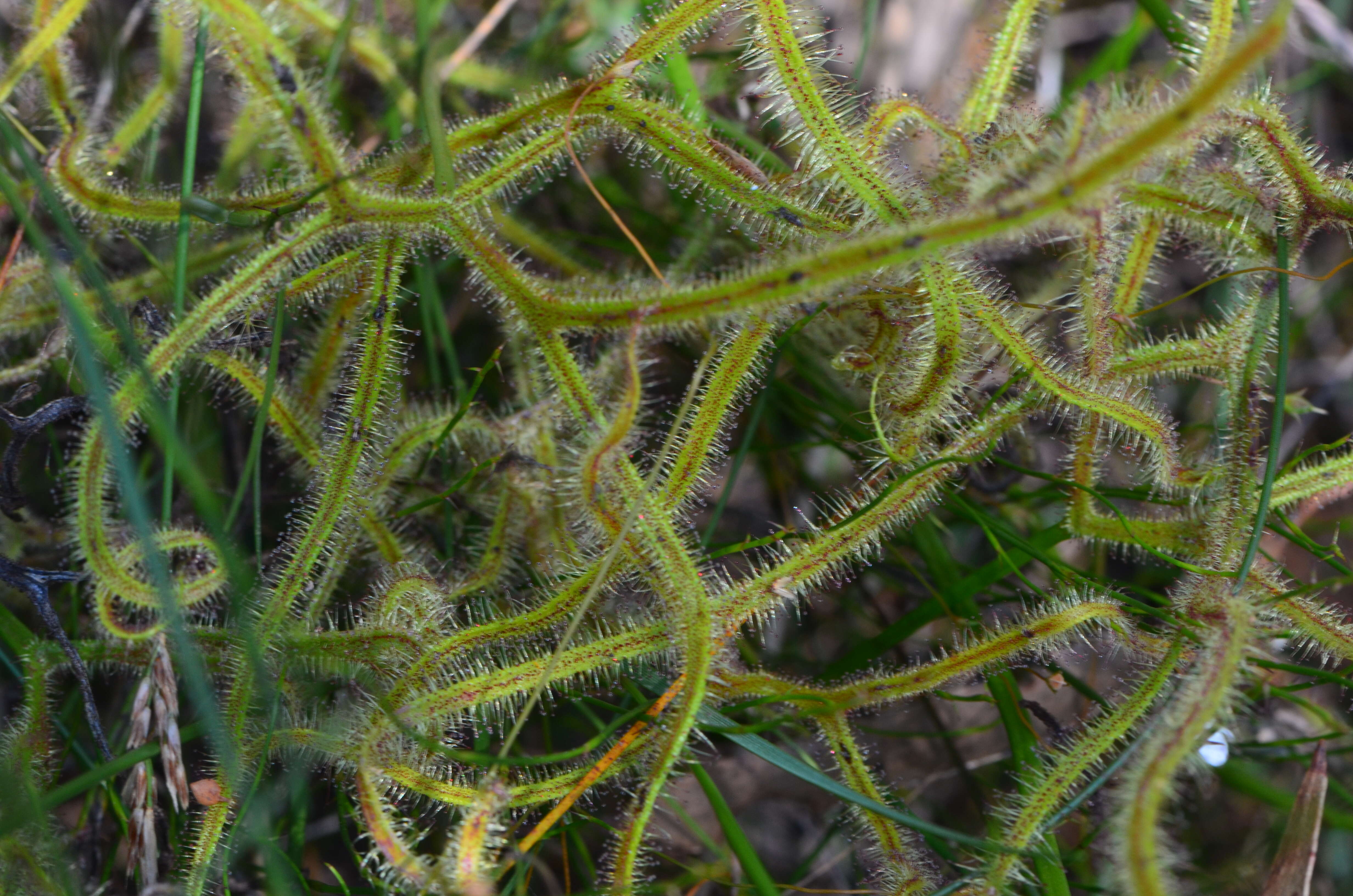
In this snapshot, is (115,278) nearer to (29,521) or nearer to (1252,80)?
(29,521)

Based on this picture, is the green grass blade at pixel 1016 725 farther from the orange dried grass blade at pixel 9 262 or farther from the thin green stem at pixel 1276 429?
the orange dried grass blade at pixel 9 262

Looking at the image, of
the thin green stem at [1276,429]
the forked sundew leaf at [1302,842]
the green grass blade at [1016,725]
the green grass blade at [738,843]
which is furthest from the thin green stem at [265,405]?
the forked sundew leaf at [1302,842]

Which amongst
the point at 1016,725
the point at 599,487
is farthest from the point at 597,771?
the point at 1016,725

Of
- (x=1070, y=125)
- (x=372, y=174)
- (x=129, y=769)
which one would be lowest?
(x=129, y=769)

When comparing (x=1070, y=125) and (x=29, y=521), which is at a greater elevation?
(x=1070, y=125)

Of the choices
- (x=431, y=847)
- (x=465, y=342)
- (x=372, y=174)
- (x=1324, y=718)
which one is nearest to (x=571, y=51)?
(x=465, y=342)

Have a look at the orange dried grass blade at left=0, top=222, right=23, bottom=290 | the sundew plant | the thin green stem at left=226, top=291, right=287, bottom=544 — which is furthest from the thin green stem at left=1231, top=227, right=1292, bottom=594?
the orange dried grass blade at left=0, top=222, right=23, bottom=290

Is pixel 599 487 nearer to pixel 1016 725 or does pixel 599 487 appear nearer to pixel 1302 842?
pixel 1016 725
